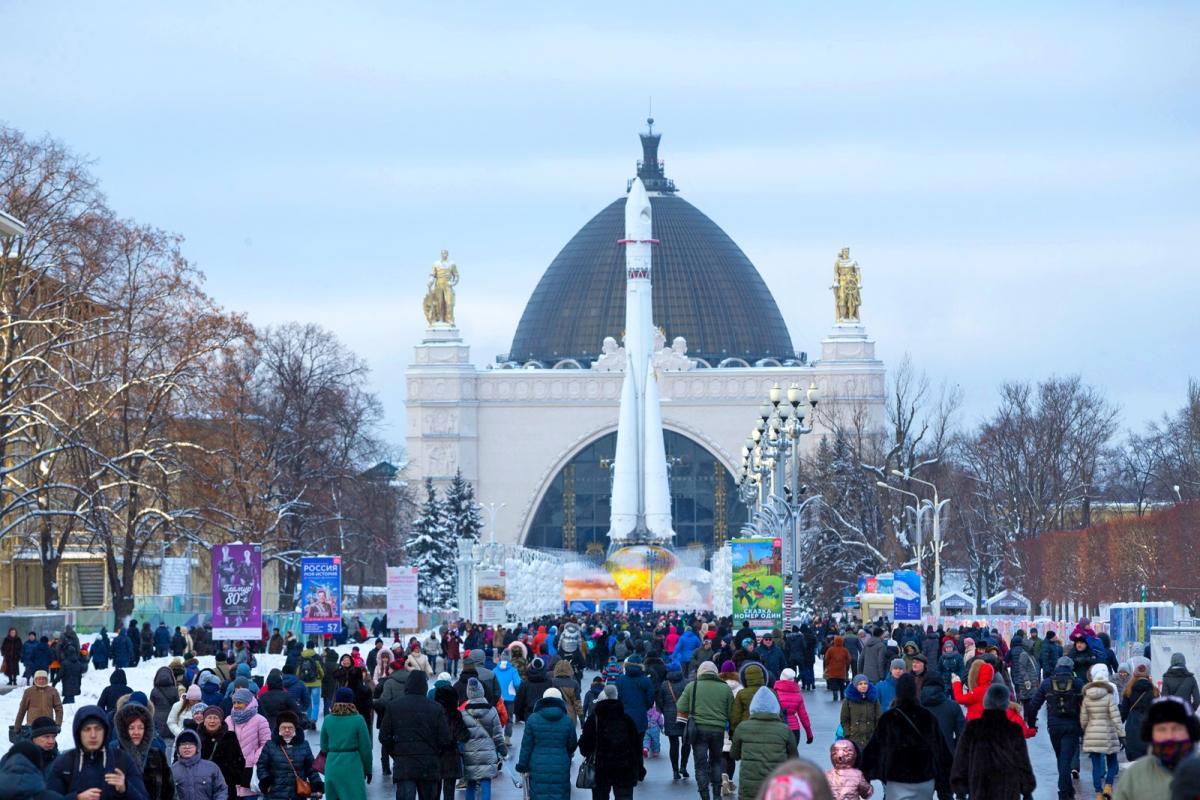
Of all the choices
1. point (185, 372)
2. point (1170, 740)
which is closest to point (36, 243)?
point (185, 372)

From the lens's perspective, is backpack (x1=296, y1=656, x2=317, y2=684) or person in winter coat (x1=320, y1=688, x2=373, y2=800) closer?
person in winter coat (x1=320, y1=688, x2=373, y2=800)

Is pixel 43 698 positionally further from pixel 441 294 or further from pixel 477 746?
pixel 441 294

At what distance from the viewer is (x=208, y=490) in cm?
4903

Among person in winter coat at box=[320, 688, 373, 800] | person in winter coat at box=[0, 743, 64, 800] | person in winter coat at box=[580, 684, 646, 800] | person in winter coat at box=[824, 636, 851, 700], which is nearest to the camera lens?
person in winter coat at box=[0, 743, 64, 800]

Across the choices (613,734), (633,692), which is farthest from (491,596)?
(613,734)

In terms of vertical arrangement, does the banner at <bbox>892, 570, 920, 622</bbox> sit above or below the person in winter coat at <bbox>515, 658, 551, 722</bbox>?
above

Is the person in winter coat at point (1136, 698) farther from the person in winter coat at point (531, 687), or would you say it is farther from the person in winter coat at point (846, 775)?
the person in winter coat at point (846, 775)

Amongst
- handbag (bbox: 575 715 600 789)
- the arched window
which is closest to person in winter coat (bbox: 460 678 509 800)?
handbag (bbox: 575 715 600 789)

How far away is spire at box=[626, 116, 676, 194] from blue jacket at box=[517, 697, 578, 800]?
14598 centimetres

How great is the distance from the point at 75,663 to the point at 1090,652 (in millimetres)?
14348

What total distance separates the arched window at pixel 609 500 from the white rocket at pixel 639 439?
45.3ft

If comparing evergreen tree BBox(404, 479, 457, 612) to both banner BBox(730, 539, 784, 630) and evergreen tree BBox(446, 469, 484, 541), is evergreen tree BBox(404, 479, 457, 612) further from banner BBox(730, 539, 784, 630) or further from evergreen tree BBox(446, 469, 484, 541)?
banner BBox(730, 539, 784, 630)

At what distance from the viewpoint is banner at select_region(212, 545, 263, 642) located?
105 feet

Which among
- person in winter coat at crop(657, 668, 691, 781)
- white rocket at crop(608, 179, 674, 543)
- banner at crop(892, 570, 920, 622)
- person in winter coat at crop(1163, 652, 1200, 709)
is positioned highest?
white rocket at crop(608, 179, 674, 543)
